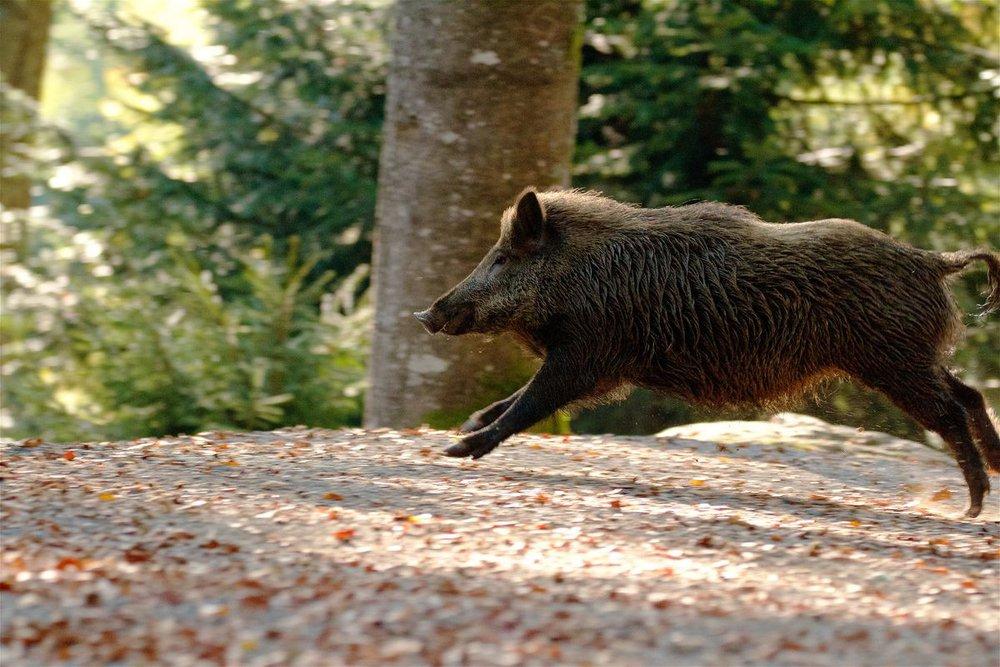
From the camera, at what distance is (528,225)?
732cm

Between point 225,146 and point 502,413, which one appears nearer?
point 502,413

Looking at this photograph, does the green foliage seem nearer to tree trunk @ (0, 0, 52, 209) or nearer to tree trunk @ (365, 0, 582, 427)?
tree trunk @ (365, 0, 582, 427)

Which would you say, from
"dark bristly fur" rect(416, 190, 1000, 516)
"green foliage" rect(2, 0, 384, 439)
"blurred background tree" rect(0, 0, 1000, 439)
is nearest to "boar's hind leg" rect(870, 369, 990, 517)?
"dark bristly fur" rect(416, 190, 1000, 516)

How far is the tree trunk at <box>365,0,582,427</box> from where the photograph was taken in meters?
8.99

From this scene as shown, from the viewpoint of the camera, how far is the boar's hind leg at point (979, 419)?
700 cm

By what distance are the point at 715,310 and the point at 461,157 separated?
2781mm

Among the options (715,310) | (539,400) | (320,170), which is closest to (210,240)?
(320,170)

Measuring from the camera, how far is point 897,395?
22.2ft

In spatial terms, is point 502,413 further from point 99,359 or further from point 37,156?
point 37,156

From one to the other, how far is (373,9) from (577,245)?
7833 millimetres

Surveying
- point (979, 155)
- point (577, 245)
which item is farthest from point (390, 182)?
point (979, 155)

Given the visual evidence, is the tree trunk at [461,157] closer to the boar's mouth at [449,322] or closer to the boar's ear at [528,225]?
the boar's mouth at [449,322]

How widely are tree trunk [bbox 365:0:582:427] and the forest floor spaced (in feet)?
4.93

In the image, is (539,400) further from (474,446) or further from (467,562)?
(467,562)
